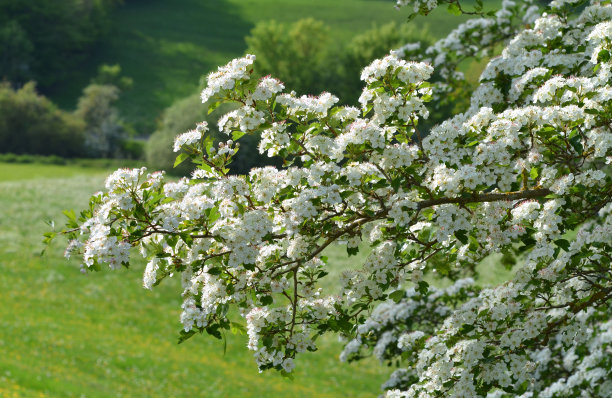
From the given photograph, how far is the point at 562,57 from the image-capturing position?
7723mm

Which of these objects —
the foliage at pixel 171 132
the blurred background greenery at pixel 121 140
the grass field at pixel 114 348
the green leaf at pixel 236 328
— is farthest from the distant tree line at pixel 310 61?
the green leaf at pixel 236 328

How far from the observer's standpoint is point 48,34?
319ft

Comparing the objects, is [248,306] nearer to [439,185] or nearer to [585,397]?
[439,185]

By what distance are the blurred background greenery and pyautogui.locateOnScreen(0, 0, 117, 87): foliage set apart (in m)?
0.19

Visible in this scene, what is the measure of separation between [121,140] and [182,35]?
3624cm

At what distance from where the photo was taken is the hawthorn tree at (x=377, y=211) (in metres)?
5.87

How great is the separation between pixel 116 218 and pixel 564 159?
390 cm

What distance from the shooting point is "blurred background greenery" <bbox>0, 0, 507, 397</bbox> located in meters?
21.0

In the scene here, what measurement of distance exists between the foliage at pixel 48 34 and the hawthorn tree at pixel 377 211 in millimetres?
89755

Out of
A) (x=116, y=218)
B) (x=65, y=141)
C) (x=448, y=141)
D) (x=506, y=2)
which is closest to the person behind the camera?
(x=116, y=218)

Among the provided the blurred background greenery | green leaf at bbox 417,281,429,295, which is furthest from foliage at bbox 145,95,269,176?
green leaf at bbox 417,281,429,295

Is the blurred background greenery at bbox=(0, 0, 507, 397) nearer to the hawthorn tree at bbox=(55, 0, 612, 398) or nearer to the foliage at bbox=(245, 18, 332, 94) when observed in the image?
the foliage at bbox=(245, 18, 332, 94)

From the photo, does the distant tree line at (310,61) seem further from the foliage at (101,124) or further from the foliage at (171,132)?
the foliage at (101,124)

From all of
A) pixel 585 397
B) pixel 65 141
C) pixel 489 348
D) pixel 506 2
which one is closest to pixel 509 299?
pixel 489 348
